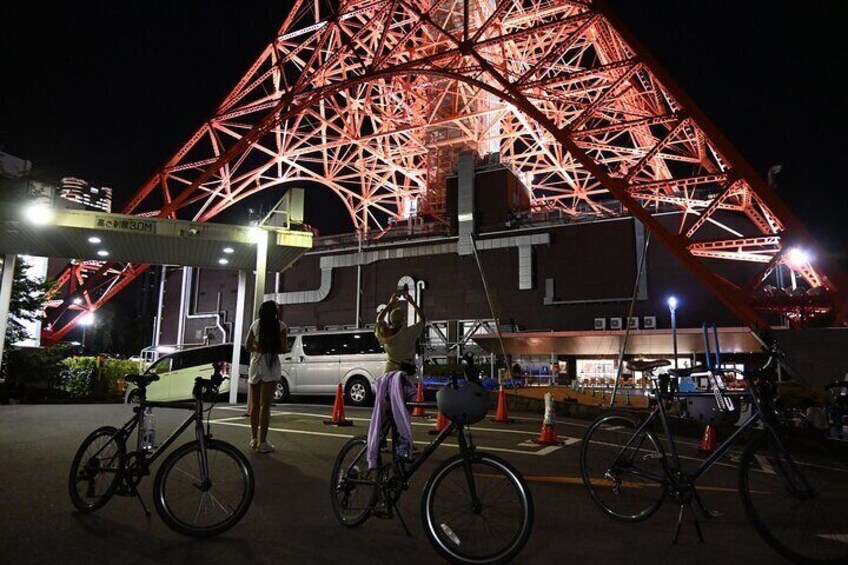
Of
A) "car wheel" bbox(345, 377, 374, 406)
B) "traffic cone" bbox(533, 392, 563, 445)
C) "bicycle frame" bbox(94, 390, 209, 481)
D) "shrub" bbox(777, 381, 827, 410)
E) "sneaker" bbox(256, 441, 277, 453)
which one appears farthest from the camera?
"car wheel" bbox(345, 377, 374, 406)

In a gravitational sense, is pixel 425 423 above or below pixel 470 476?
below

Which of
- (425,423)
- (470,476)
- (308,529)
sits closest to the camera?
(470,476)

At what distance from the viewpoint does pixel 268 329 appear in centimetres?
708

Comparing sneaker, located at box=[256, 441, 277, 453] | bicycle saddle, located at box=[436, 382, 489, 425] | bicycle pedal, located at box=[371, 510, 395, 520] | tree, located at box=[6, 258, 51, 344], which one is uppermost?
tree, located at box=[6, 258, 51, 344]

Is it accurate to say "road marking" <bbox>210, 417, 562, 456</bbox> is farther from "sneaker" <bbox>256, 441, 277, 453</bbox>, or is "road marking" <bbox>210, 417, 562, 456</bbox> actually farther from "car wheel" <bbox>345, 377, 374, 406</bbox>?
"car wheel" <bbox>345, 377, 374, 406</bbox>

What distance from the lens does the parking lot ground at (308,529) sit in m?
3.43

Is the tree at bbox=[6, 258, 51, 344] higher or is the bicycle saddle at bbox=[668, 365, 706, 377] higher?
A: the tree at bbox=[6, 258, 51, 344]

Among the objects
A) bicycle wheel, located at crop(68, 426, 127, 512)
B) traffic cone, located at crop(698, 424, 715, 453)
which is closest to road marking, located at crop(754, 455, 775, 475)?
bicycle wheel, located at crop(68, 426, 127, 512)

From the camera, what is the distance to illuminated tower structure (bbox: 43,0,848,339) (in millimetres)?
16422

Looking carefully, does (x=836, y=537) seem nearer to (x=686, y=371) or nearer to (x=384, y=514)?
(x=686, y=371)

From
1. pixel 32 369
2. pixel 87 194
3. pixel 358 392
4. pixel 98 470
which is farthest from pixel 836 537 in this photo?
pixel 87 194

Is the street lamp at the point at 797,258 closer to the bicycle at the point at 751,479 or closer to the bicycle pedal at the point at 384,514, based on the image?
the bicycle at the point at 751,479

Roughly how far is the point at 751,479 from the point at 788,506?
40cm

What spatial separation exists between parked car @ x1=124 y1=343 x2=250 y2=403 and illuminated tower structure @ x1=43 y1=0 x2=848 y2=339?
11977 millimetres
